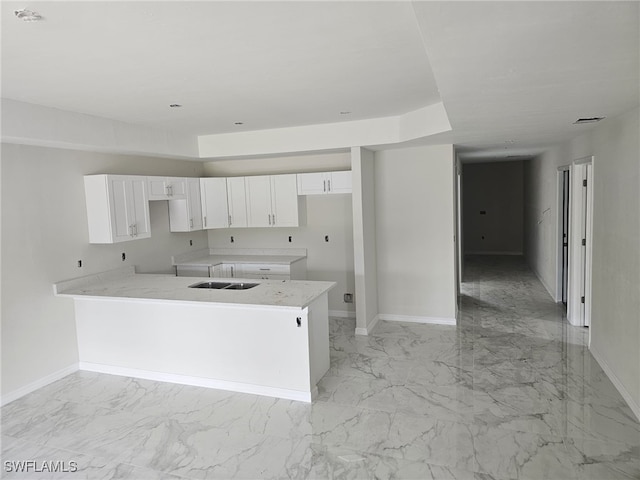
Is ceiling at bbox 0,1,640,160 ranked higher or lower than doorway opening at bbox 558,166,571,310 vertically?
higher

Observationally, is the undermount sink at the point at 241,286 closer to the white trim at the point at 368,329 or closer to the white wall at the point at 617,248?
the white trim at the point at 368,329

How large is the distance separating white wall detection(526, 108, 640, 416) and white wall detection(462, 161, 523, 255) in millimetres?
6308

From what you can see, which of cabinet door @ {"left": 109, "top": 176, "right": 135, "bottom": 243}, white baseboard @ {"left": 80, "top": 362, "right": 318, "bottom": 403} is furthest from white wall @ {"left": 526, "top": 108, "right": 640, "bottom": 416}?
cabinet door @ {"left": 109, "top": 176, "right": 135, "bottom": 243}

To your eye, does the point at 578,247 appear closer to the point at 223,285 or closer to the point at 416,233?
the point at 416,233

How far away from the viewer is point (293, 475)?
2.71m

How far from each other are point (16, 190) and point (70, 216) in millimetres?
566

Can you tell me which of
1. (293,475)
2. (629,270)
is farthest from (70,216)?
(629,270)

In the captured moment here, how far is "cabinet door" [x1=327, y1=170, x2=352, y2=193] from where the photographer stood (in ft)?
18.3

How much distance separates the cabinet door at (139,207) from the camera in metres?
4.72

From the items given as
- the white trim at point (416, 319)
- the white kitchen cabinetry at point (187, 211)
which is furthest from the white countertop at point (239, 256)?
the white trim at point (416, 319)

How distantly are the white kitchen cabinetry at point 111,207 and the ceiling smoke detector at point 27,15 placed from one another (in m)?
2.61

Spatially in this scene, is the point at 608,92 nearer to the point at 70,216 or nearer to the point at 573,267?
the point at 573,267

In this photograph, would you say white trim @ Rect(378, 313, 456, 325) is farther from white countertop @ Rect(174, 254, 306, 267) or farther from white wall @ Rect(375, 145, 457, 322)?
white countertop @ Rect(174, 254, 306, 267)

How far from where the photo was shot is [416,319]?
5754 millimetres
